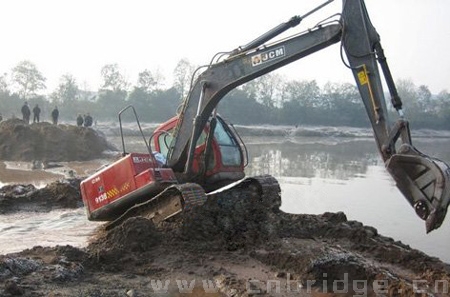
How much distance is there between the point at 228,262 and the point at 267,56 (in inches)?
118

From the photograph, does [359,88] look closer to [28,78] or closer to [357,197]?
[357,197]

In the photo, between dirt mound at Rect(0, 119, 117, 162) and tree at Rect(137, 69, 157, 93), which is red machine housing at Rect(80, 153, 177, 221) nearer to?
dirt mound at Rect(0, 119, 117, 162)

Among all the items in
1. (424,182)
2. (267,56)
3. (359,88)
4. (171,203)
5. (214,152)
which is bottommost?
(171,203)

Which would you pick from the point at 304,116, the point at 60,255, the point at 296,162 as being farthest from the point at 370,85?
the point at 304,116

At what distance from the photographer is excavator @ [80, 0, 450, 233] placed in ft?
17.9

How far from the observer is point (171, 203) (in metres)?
7.37

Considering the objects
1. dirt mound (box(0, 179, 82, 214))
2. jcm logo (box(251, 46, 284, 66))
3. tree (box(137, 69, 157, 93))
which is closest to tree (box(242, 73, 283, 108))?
tree (box(137, 69, 157, 93))

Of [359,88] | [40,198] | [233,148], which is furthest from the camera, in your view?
[40,198]

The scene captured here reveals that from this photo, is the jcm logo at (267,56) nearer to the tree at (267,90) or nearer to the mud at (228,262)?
A: the mud at (228,262)

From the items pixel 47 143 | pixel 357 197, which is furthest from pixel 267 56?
pixel 47 143

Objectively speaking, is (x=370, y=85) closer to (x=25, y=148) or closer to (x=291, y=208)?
(x=291, y=208)

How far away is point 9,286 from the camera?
16.4 feet

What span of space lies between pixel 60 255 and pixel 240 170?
11.5ft

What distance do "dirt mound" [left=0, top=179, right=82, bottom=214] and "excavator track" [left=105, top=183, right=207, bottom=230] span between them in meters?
4.28
